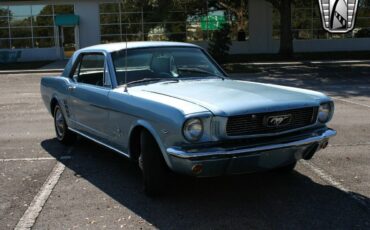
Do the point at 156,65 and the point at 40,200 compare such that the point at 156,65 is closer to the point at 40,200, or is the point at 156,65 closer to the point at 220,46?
the point at 40,200

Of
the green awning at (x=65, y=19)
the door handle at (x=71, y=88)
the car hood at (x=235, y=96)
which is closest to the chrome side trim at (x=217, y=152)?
the car hood at (x=235, y=96)

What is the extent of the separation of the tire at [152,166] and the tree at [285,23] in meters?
24.5

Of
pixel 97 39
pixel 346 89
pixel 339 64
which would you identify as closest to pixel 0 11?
pixel 97 39

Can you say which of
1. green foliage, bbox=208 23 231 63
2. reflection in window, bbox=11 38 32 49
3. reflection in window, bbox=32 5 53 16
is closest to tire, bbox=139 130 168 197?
green foliage, bbox=208 23 231 63

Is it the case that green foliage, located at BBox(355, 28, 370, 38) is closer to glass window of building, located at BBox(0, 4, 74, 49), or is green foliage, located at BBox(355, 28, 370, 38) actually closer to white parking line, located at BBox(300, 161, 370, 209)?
glass window of building, located at BBox(0, 4, 74, 49)

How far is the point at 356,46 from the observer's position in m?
35.1

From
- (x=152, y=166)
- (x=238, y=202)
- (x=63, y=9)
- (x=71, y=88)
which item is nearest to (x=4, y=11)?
(x=63, y=9)

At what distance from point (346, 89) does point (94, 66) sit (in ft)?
33.2

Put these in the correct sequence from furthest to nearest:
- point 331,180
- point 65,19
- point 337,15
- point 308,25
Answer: point 308,25 < point 65,19 < point 337,15 < point 331,180

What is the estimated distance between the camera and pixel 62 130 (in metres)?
7.78

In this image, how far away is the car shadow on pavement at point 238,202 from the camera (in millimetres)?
4508

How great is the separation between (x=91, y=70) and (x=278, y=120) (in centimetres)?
292

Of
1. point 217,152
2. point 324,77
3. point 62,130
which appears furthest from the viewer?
point 324,77

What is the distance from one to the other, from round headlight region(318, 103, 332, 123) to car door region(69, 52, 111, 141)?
7.65 feet
